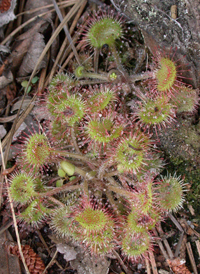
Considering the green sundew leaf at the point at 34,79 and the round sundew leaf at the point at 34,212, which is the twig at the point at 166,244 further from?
the green sundew leaf at the point at 34,79

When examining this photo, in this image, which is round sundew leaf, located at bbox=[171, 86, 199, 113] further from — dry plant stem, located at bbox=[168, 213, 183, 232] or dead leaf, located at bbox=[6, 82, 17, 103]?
dead leaf, located at bbox=[6, 82, 17, 103]

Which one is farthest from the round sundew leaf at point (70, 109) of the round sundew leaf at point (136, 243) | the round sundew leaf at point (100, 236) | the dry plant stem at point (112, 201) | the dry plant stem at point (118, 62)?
the round sundew leaf at point (136, 243)

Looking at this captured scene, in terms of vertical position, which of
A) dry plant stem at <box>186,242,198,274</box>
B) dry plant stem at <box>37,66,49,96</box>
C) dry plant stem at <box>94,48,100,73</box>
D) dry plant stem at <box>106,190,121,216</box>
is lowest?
dry plant stem at <box>186,242,198,274</box>

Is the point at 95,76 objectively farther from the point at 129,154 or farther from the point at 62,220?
the point at 62,220

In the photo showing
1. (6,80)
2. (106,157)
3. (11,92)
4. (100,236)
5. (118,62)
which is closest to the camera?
(100,236)

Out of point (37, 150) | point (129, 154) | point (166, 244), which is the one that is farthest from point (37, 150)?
point (166, 244)

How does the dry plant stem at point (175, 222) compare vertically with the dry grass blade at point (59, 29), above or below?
below

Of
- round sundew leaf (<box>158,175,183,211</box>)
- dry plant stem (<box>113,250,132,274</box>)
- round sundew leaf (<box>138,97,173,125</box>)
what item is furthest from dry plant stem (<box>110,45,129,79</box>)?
dry plant stem (<box>113,250,132,274</box>)
